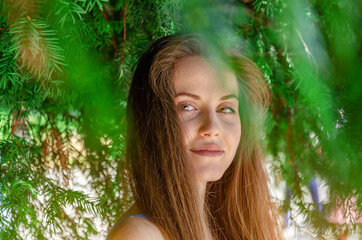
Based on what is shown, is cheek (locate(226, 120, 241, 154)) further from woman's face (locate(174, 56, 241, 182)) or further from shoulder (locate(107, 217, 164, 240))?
shoulder (locate(107, 217, 164, 240))

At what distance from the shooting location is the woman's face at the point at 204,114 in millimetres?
838

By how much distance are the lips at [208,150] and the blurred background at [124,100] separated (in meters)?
0.14

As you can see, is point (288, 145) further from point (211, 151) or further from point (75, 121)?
point (75, 121)

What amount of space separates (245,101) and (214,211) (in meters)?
0.31

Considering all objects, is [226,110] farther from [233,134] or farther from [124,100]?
[124,100]

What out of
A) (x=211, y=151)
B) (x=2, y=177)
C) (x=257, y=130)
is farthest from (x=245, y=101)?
(x=2, y=177)

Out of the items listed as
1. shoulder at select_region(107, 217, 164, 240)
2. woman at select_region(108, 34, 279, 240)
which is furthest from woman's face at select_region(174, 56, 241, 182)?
shoulder at select_region(107, 217, 164, 240)

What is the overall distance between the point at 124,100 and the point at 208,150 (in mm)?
204

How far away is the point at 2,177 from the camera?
672 mm

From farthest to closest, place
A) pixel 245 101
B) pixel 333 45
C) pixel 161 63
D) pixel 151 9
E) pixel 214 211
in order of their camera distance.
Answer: pixel 214 211, pixel 245 101, pixel 161 63, pixel 151 9, pixel 333 45

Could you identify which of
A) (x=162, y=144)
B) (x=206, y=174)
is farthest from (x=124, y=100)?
(x=206, y=174)

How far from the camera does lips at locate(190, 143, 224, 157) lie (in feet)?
2.73

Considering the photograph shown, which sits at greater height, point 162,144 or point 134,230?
point 162,144

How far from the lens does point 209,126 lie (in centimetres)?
82
